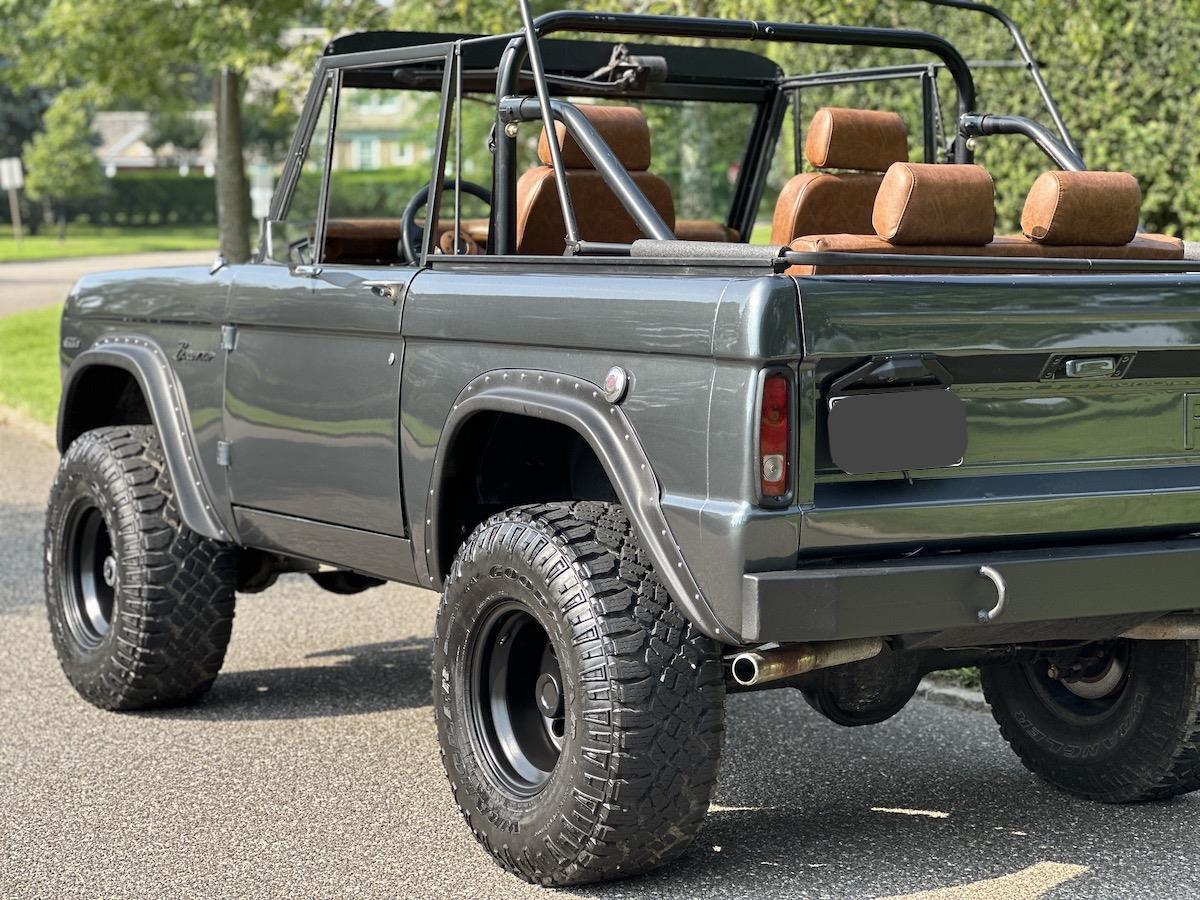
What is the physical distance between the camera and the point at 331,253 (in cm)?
559

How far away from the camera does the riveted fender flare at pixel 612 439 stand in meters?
3.75

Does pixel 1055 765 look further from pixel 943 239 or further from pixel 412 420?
pixel 412 420

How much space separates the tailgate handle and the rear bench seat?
269 millimetres

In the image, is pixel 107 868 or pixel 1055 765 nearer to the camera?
pixel 107 868

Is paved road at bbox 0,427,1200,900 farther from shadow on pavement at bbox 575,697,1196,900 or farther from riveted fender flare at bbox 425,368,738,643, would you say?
riveted fender flare at bbox 425,368,738,643

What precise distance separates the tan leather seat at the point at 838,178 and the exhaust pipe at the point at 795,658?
5.08 ft

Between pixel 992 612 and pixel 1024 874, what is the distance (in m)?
0.87

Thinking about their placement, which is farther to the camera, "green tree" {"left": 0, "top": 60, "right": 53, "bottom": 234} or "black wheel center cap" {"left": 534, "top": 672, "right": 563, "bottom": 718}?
"green tree" {"left": 0, "top": 60, "right": 53, "bottom": 234}

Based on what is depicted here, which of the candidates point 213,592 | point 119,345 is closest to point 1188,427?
point 213,592

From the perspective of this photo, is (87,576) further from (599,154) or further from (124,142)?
(124,142)

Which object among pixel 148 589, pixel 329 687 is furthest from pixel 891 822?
pixel 148 589

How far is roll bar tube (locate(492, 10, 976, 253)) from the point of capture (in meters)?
4.64

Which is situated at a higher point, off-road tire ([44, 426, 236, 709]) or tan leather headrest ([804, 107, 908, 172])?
tan leather headrest ([804, 107, 908, 172])

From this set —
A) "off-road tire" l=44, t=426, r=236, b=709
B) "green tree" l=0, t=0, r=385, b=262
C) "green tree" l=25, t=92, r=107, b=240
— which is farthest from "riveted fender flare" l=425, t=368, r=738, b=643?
"green tree" l=25, t=92, r=107, b=240
